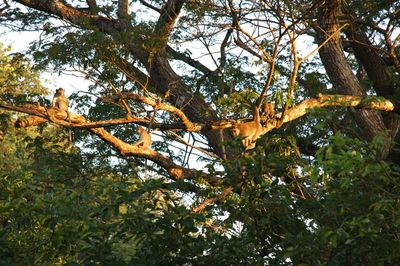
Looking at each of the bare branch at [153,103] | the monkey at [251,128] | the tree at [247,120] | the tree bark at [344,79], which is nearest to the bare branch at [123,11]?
the tree at [247,120]

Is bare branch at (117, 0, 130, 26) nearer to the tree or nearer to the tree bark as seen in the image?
the tree

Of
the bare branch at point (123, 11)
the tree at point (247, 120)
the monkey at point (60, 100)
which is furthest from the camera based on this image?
the bare branch at point (123, 11)

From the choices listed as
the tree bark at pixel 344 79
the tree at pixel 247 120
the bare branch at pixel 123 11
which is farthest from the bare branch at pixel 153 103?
the bare branch at pixel 123 11

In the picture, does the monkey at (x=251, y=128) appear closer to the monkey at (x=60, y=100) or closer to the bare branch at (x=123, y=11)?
the monkey at (x=60, y=100)

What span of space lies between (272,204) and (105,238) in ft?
4.18

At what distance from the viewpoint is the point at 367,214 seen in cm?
472

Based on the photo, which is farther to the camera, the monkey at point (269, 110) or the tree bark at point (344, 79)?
the tree bark at point (344, 79)

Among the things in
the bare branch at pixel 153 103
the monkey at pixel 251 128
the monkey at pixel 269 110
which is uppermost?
the bare branch at pixel 153 103

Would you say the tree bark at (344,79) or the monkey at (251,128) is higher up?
the tree bark at (344,79)

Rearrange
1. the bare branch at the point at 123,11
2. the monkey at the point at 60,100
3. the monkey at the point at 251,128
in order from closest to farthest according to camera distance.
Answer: the monkey at the point at 251,128 < the monkey at the point at 60,100 < the bare branch at the point at 123,11

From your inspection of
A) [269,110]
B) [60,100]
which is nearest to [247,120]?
[269,110]

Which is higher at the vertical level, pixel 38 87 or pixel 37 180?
pixel 38 87

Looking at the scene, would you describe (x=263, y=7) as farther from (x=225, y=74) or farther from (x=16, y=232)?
(x=16, y=232)

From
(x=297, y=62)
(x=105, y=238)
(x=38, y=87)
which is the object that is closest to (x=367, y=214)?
(x=105, y=238)
